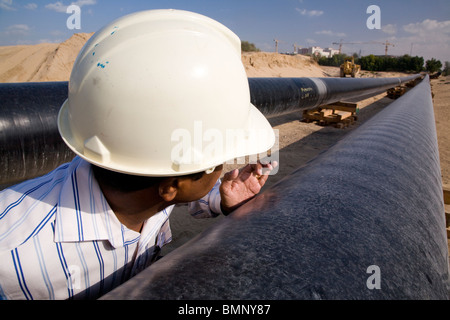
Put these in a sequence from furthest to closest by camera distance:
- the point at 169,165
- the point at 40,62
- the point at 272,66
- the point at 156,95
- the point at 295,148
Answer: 1. the point at 272,66
2. the point at 40,62
3. the point at 295,148
4. the point at 169,165
5. the point at 156,95

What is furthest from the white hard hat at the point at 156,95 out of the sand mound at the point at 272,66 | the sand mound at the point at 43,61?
the sand mound at the point at 272,66

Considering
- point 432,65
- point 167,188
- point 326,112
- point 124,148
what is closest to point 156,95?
point 124,148

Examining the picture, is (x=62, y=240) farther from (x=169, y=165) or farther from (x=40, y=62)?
(x=40, y=62)

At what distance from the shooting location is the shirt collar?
919mm

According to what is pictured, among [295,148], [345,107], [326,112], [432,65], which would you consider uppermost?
[432,65]

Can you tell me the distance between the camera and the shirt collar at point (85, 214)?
92cm

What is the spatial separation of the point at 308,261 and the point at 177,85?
2.01ft

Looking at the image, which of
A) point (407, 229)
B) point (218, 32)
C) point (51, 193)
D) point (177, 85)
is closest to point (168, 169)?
point (177, 85)

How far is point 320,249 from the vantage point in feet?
2.16

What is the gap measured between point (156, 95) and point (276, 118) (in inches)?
278

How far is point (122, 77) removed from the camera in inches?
33.8

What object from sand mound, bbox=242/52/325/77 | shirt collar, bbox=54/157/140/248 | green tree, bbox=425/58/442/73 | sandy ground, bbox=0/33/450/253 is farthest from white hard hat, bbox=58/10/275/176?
green tree, bbox=425/58/442/73

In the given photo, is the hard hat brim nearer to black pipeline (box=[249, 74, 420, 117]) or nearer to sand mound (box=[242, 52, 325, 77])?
black pipeline (box=[249, 74, 420, 117])

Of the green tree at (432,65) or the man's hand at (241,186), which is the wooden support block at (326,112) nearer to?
the man's hand at (241,186)
